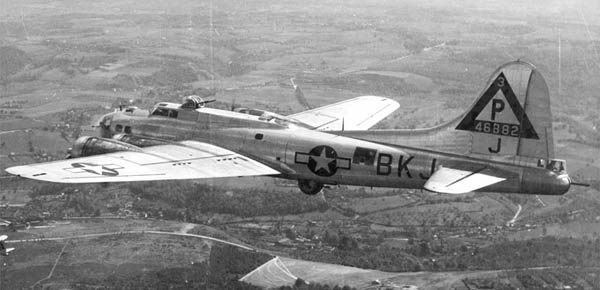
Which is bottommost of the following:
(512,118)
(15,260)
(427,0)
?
(15,260)

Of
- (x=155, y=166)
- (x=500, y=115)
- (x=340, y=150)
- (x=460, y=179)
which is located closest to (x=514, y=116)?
(x=500, y=115)

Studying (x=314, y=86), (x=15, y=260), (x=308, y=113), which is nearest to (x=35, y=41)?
(x=314, y=86)

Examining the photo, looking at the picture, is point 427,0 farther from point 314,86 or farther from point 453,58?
point 314,86

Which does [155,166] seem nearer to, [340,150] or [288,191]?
[340,150]

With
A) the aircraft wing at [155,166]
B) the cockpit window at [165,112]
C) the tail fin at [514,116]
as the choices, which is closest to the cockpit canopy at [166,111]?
the cockpit window at [165,112]

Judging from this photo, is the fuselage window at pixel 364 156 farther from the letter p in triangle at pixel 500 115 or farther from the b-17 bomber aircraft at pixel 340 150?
the letter p in triangle at pixel 500 115

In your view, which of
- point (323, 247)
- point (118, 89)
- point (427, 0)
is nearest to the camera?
point (323, 247)

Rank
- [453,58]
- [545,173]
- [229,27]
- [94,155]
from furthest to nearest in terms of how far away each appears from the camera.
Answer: [229,27] < [453,58] < [94,155] < [545,173]

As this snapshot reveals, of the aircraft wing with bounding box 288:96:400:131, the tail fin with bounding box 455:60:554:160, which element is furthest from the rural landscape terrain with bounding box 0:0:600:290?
the tail fin with bounding box 455:60:554:160
